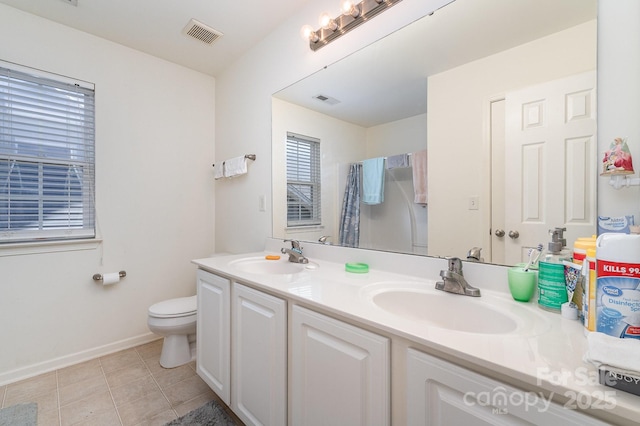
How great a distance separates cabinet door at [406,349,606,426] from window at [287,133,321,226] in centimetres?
123

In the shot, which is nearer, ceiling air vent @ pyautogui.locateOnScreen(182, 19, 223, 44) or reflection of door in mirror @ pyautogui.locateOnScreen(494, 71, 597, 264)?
reflection of door in mirror @ pyautogui.locateOnScreen(494, 71, 597, 264)

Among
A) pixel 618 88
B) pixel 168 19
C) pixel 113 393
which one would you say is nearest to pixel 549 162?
pixel 618 88

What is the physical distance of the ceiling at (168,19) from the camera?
70.1 inches

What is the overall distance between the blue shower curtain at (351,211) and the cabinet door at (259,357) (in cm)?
64

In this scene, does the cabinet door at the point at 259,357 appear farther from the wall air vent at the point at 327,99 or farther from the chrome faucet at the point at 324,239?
the wall air vent at the point at 327,99

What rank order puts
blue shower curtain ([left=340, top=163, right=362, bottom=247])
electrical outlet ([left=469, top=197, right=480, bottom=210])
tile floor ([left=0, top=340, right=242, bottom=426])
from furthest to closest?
blue shower curtain ([left=340, top=163, right=362, bottom=247]) < tile floor ([left=0, top=340, right=242, bottom=426]) < electrical outlet ([left=469, top=197, right=480, bottom=210])

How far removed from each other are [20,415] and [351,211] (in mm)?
2124

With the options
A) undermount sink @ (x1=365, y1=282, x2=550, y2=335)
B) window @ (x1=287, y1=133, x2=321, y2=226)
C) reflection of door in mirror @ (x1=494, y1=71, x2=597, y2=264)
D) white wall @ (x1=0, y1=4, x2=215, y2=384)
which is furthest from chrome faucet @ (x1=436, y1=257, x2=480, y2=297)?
white wall @ (x1=0, y1=4, x2=215, y2=384)

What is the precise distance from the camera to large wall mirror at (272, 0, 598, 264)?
0.89 metres

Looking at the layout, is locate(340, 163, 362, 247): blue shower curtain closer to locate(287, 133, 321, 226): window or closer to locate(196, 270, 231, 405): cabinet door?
locate(287, 133, 321, 226): window

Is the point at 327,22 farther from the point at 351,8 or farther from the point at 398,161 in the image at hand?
the point at 398,161

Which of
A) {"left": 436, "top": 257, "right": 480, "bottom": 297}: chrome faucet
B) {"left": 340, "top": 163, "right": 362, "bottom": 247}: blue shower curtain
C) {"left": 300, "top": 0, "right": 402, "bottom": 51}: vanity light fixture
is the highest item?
{"left": 300, "top": 0, "right": 402, "bottom": 51}: vanity light fixture

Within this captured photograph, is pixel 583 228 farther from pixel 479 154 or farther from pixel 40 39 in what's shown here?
pixel 40 39

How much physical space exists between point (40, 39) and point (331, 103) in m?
2.07
